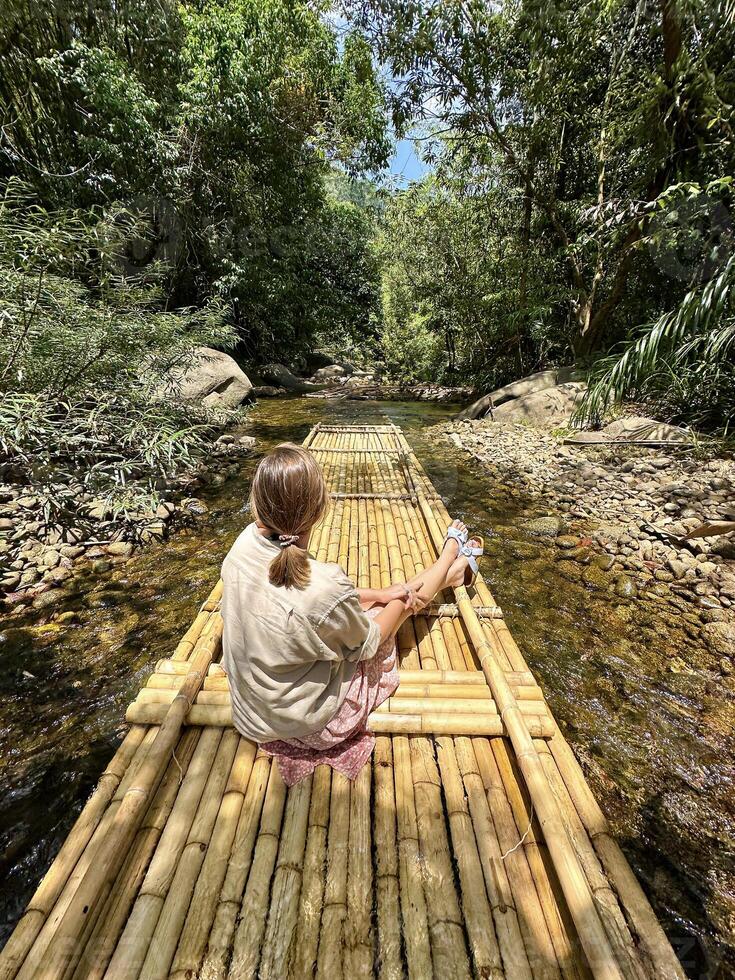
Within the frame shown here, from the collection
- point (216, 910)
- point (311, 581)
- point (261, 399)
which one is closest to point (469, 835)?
point (216, 910)

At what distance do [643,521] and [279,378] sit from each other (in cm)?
1146

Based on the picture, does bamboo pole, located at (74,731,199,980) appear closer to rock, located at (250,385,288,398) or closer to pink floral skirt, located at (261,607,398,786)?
pink floral skirt, located at (261,607,398,786)

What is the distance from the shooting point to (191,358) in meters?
5.56

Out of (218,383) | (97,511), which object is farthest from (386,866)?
(218,383)

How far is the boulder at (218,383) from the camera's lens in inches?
324

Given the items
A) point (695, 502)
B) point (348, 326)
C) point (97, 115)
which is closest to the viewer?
point (695, 502)

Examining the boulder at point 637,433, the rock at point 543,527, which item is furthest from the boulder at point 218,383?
the boulder at point 637,433

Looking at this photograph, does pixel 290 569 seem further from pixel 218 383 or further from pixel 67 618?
pixel 218 383

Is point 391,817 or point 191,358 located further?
point 191,358

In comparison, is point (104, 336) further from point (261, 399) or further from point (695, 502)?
point (261, 399)

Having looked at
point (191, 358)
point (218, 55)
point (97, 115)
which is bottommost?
point (191, 358)

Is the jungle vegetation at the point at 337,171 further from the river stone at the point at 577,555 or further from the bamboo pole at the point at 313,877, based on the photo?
the bamboo pole at the point at 313,877

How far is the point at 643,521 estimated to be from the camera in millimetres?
4172

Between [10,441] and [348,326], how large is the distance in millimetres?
16448
